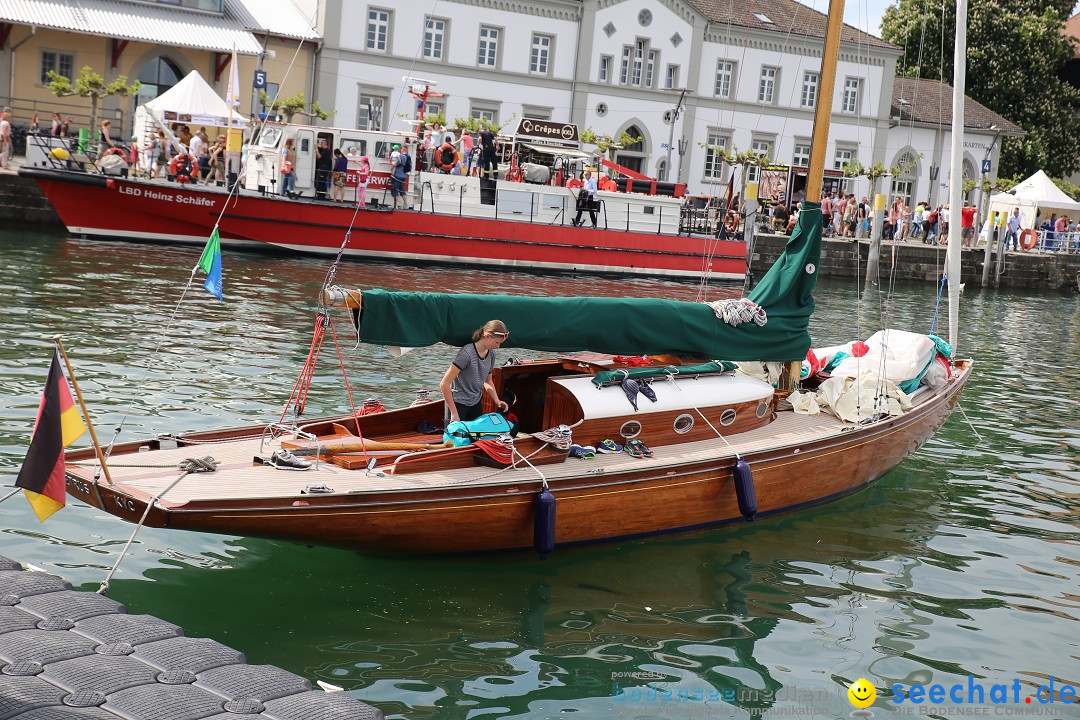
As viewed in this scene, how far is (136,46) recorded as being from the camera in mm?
38969

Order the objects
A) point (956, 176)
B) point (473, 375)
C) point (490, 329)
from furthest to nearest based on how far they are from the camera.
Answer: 1. point (956, 176)
2. point (473, 375)
3. point (490, 329)

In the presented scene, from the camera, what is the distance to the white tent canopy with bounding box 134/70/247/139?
105ft

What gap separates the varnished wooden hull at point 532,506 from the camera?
798 cm

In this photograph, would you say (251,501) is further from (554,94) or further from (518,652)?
(554,94)

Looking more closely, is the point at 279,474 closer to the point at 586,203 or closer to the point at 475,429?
the point at 475,429

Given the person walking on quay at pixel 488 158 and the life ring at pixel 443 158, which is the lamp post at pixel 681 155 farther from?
the life ring at pixel 443 158

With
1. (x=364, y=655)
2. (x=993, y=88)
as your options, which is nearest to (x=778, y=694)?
(x=364, y=655)

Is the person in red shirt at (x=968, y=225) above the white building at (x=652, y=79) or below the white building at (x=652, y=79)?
below

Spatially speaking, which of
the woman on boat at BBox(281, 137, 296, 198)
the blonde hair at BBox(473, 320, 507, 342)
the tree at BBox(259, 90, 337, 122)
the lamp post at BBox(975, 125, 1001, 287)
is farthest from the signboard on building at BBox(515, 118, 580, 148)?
the blonde hair at BBox(473, 320, 507, 342)

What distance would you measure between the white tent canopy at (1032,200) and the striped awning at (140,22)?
3068 cm

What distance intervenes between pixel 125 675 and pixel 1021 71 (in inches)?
2488

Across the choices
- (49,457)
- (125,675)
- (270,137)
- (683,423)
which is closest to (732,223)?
(270,137)

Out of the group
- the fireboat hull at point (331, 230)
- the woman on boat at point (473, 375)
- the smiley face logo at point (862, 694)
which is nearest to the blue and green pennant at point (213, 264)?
the woman on boat at point (473, 375)

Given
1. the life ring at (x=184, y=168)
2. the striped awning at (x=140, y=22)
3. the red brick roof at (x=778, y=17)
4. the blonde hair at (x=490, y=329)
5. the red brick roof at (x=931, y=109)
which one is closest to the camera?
the blonde hair at (x=490, y=329)
